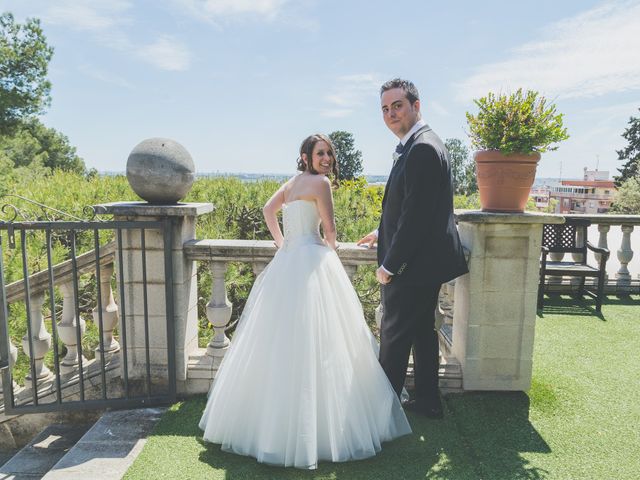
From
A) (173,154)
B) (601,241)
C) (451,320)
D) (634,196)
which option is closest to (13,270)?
(173,154)

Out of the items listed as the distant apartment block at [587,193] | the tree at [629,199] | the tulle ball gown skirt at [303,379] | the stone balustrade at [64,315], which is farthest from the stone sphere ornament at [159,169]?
the distant apartment block at [587,193]

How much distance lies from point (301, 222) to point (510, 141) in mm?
1567

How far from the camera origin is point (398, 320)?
3115mm

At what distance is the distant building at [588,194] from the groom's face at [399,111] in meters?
111

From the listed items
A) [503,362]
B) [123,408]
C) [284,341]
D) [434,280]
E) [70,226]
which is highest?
[70,226]

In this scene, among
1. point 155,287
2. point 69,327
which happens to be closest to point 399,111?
point 155,287

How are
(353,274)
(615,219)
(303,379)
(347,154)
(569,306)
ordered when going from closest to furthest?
1. (303,379)
2. (353,274)
3. (569,306)
4. (615,219)
5. (347,154)

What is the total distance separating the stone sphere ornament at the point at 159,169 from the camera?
134 inches

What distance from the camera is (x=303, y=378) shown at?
275 centimetres

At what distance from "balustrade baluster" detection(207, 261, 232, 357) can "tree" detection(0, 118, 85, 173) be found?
1764 inches

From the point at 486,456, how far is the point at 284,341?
1.41 meters

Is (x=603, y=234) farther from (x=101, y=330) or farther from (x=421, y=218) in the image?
(x=101, y=330)

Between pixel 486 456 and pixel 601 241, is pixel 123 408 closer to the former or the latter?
pixel 486 456

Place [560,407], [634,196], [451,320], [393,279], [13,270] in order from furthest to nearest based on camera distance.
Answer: [634,196] < [13,270] < [451,320] < [560,407] < [393,279]
